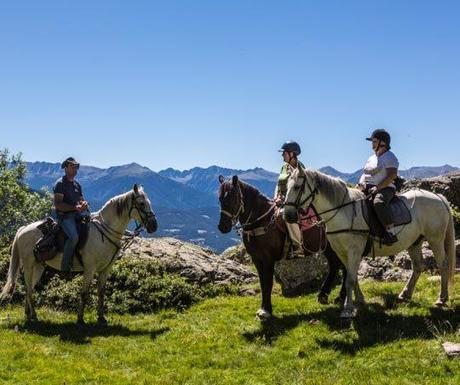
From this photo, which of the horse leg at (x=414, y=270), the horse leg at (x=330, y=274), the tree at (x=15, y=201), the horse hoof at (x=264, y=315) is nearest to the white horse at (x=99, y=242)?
the horse hoof at (x=264, y=315)

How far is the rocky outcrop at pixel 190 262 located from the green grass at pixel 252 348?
442cm

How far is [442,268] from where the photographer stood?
531 inches

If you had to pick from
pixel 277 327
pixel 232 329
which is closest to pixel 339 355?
pixel 277 327

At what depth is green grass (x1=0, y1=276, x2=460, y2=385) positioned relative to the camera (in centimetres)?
989

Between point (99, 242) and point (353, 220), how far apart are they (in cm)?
768

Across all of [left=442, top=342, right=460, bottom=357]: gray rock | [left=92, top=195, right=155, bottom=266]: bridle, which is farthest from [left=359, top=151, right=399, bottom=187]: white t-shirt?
[left=92, top=195, right=155, bottom=266]: bridle

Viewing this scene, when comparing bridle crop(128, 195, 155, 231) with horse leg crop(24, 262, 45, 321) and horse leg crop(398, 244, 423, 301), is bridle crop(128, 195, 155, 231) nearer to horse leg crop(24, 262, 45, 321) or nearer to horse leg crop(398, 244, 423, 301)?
horse leg crop(24, 262, 45, 321)

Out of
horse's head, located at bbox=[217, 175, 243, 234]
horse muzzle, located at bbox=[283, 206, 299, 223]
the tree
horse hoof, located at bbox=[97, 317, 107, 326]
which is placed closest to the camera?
horse muzzle, located at bbox=[283, 206, 299, 223]

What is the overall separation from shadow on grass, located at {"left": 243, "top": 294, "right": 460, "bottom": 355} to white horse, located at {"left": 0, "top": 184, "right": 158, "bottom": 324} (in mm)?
4628

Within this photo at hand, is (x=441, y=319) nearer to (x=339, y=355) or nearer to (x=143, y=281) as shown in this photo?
(x=339, y=355)

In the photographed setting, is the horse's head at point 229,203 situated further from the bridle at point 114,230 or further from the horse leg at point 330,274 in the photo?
the horse leg at point 330,274

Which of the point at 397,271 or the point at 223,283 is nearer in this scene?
the point at 397,271

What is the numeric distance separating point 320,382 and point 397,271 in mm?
10274

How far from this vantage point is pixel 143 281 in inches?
736
